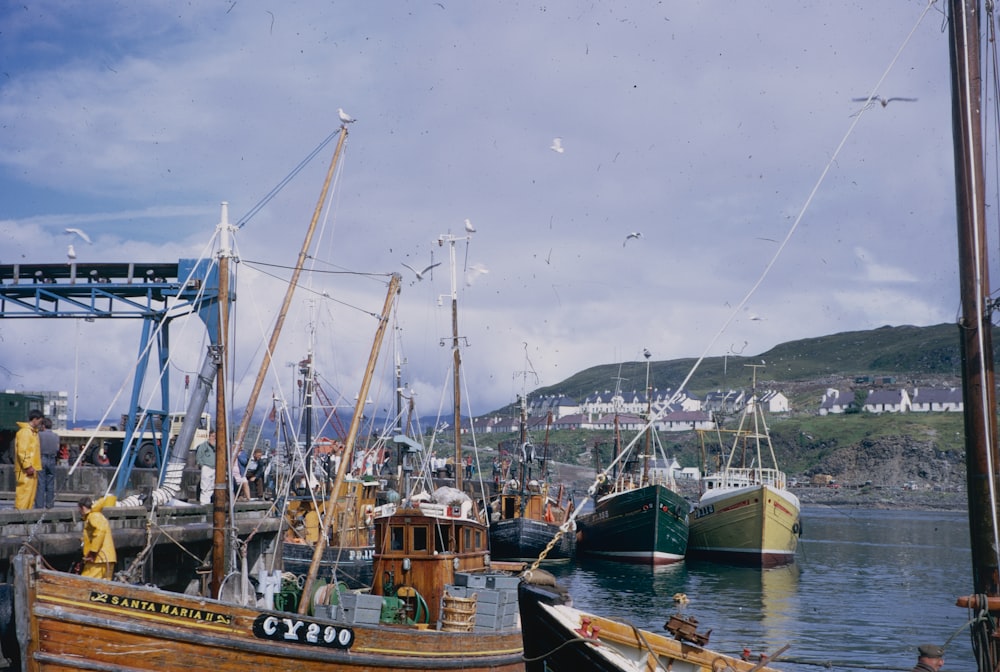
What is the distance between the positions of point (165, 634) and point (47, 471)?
658 cm

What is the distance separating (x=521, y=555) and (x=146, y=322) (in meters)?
23.9

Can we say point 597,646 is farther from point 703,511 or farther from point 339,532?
point 703,511

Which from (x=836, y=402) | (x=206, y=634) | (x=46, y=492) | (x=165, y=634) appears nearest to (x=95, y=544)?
(x=165, y=634)

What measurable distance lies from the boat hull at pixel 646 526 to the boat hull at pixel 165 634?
107 ft

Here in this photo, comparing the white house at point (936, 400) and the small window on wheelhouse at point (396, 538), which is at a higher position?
the white house at point (936, 400)

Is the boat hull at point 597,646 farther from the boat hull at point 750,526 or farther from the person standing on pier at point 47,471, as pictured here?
the boat hull at point 750,526

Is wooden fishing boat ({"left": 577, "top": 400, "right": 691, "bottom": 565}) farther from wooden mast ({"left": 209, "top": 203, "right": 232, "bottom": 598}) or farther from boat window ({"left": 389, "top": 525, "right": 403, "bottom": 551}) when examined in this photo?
wooden mast ({"left": 209, "top": 203, "right": 232, "bottom": 598})

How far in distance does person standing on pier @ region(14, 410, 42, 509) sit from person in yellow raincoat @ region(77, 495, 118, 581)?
9.91ft

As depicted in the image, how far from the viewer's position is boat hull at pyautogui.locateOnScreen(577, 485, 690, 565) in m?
47.8

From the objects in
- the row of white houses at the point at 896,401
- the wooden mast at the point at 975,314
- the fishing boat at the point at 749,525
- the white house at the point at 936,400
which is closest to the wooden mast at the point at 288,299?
the wooden mast at the point at 975,314

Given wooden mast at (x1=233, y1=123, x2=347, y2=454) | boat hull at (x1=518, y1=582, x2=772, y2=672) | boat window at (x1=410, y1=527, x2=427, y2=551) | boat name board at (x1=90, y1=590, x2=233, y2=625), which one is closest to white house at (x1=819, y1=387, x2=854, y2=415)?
wooden mast at (x1=233, y1=123, x2=347, y2=454)

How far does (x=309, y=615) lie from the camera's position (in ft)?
56.6

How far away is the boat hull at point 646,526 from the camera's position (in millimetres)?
47812

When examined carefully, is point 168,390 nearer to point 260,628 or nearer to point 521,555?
point 260,628
